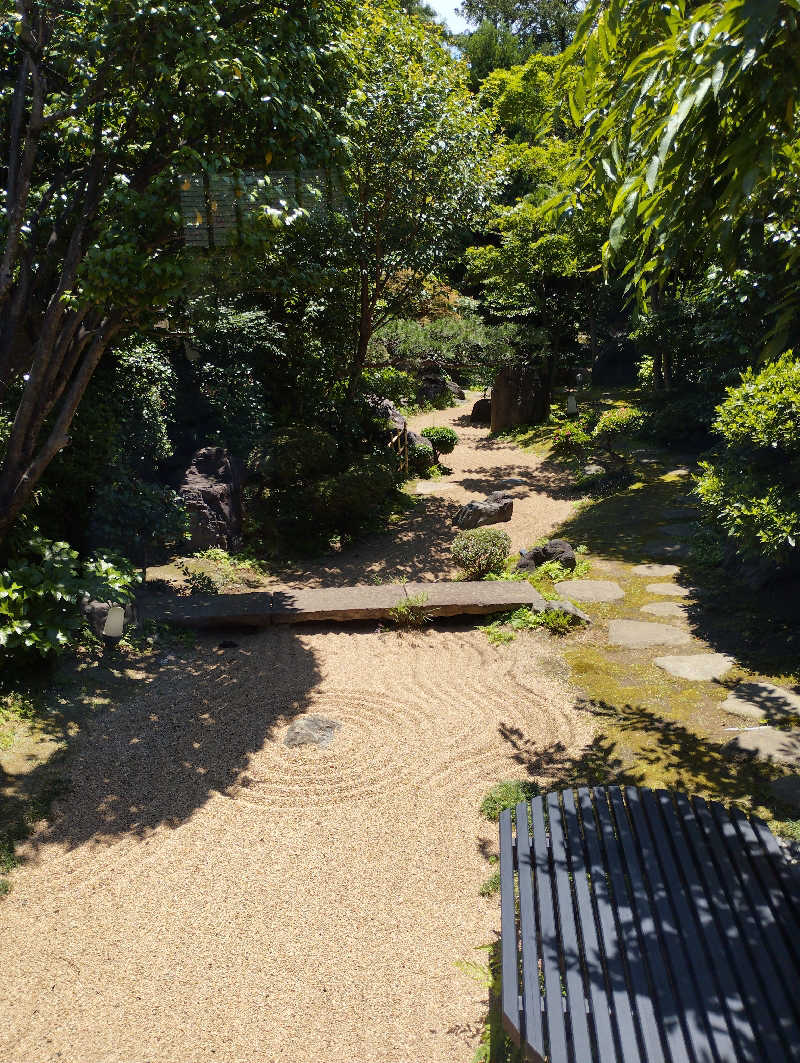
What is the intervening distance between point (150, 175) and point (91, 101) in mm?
690

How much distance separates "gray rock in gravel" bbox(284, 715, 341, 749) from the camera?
225 inches

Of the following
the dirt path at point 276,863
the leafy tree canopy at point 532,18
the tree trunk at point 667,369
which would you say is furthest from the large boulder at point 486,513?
the leafy tree canopy at point 532,18

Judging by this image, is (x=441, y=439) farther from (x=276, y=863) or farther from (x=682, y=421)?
(x=276, y=863)

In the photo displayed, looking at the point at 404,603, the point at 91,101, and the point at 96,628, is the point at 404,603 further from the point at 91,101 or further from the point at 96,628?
the point at 91,101

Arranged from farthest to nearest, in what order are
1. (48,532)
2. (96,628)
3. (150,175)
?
(48,532)
(96,628)
(150,175)

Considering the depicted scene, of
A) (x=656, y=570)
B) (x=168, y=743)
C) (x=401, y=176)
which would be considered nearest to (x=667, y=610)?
(x=656, y=570)

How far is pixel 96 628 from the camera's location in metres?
6.93

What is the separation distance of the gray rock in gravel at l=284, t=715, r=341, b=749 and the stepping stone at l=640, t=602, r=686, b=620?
11.9 feet

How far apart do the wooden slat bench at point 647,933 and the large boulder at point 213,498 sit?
288 inches

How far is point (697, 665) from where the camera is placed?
6426 millimetres

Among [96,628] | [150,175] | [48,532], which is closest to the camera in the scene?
[150,175]

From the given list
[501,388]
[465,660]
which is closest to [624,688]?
[465,660]

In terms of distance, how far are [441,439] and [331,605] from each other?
9.29m

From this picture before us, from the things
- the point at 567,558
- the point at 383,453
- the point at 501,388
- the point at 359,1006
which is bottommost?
the point at 359,1006
